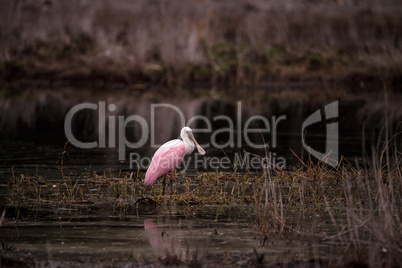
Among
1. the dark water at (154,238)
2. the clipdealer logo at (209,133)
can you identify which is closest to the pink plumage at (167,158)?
the dark water at (154,238)

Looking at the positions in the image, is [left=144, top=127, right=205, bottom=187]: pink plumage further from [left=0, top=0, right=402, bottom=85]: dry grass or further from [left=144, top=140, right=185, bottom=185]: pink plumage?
[left=0, top=0, right=402, bottom=85]: dry grass

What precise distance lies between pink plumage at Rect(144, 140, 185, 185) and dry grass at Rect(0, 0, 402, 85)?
20567 millimetres

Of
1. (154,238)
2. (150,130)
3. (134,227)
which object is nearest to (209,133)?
(150,130)

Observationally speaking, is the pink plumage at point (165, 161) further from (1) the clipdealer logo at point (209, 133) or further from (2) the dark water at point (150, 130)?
(1) the clipdealer logo at point (209, 133)

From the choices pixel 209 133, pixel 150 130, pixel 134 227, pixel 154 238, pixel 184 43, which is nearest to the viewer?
pixel 154 238

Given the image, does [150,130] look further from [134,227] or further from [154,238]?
[154,238]

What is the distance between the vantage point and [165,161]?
10.1 metres

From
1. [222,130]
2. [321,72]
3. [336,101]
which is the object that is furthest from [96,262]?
[321,72]

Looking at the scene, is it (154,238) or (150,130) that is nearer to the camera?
(154,238)

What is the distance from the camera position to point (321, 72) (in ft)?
111

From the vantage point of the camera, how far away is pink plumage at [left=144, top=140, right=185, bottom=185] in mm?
9945

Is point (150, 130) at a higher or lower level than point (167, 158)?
higher

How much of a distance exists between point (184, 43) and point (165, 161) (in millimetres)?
22499

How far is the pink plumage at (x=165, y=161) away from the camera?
392 inches
